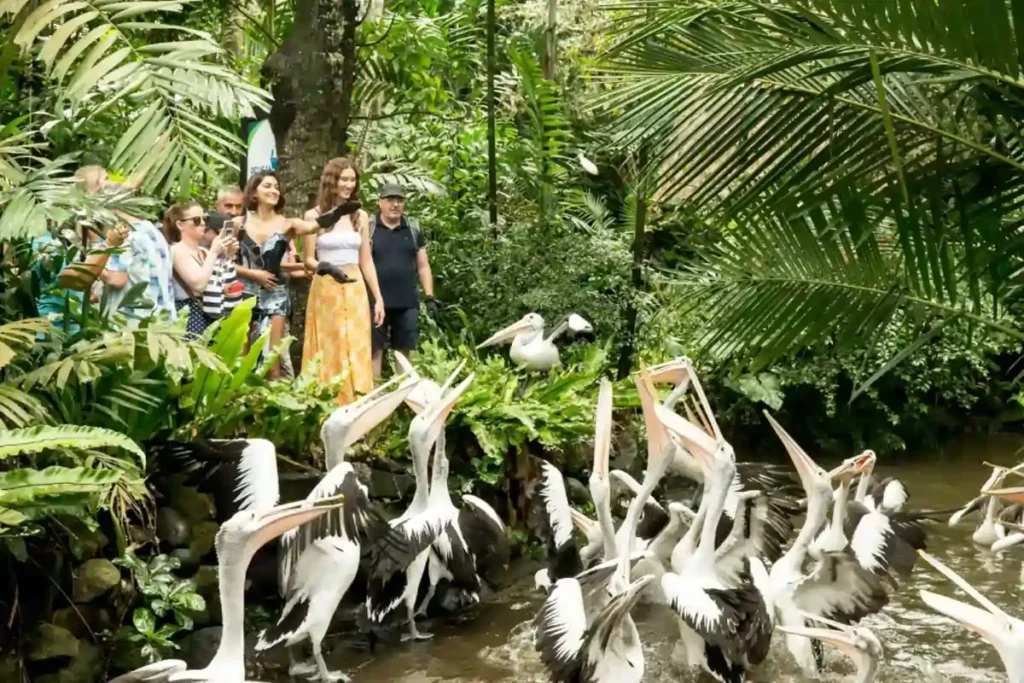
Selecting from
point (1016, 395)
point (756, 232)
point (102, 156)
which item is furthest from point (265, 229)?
point (1016, 395)

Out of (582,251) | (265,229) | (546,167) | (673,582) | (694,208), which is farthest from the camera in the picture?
(546,167)

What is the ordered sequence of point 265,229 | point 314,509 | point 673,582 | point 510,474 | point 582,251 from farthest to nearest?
1. point 582,251
2. point 510,474
3. point 265,229
4. point 673,582
5. point 314,509

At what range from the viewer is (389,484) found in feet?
23.1

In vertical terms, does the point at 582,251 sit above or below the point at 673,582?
above

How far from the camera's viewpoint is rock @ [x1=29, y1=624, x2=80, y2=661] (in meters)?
4.83

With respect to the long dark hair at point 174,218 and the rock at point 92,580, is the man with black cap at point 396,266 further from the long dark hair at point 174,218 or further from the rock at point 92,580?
the rock at point 92,580

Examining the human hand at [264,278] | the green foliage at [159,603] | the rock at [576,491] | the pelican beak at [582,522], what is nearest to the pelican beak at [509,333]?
the rock at [576,491]

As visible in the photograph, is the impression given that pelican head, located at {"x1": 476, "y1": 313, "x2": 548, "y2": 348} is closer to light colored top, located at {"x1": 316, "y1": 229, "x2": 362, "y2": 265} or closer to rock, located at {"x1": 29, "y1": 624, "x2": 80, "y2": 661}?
light colored top, located at {"x1": 316, "y1": 229, "x2": 362, "y2": 265}

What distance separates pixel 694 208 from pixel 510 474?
445 centimetres

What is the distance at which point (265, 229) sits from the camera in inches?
287

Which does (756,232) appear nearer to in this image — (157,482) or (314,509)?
(314,509)

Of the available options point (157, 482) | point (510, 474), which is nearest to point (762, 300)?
point (157, 482)

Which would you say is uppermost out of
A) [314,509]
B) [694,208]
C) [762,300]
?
[694,208]

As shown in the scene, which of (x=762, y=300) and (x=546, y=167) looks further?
(x=546, y=167)
